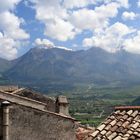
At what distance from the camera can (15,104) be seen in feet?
58.3

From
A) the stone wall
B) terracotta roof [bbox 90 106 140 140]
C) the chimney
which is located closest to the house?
the stone wall

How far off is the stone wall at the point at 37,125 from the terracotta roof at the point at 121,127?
323 cm

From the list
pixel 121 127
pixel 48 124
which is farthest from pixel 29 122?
pixel 121 127

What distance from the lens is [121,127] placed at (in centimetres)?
1591

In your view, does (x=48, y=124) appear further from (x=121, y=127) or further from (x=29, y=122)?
(x=121, y=127)

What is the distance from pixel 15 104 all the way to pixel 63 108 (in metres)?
6.31

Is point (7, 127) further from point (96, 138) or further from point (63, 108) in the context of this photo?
point (63, 108)

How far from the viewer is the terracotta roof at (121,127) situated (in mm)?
15250

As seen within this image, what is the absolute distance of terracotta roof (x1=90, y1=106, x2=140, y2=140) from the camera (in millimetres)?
15250

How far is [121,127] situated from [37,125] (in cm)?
413

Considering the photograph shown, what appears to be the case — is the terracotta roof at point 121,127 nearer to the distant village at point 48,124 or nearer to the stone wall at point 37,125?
the distant village at point 48,124

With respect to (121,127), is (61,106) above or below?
above

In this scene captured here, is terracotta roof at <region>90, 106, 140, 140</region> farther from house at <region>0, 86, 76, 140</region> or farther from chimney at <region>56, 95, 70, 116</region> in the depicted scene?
chimney at <region>56, 95, 70, 116</region>

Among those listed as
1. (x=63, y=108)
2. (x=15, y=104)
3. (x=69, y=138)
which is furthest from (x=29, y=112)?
(x=63, y=108)
